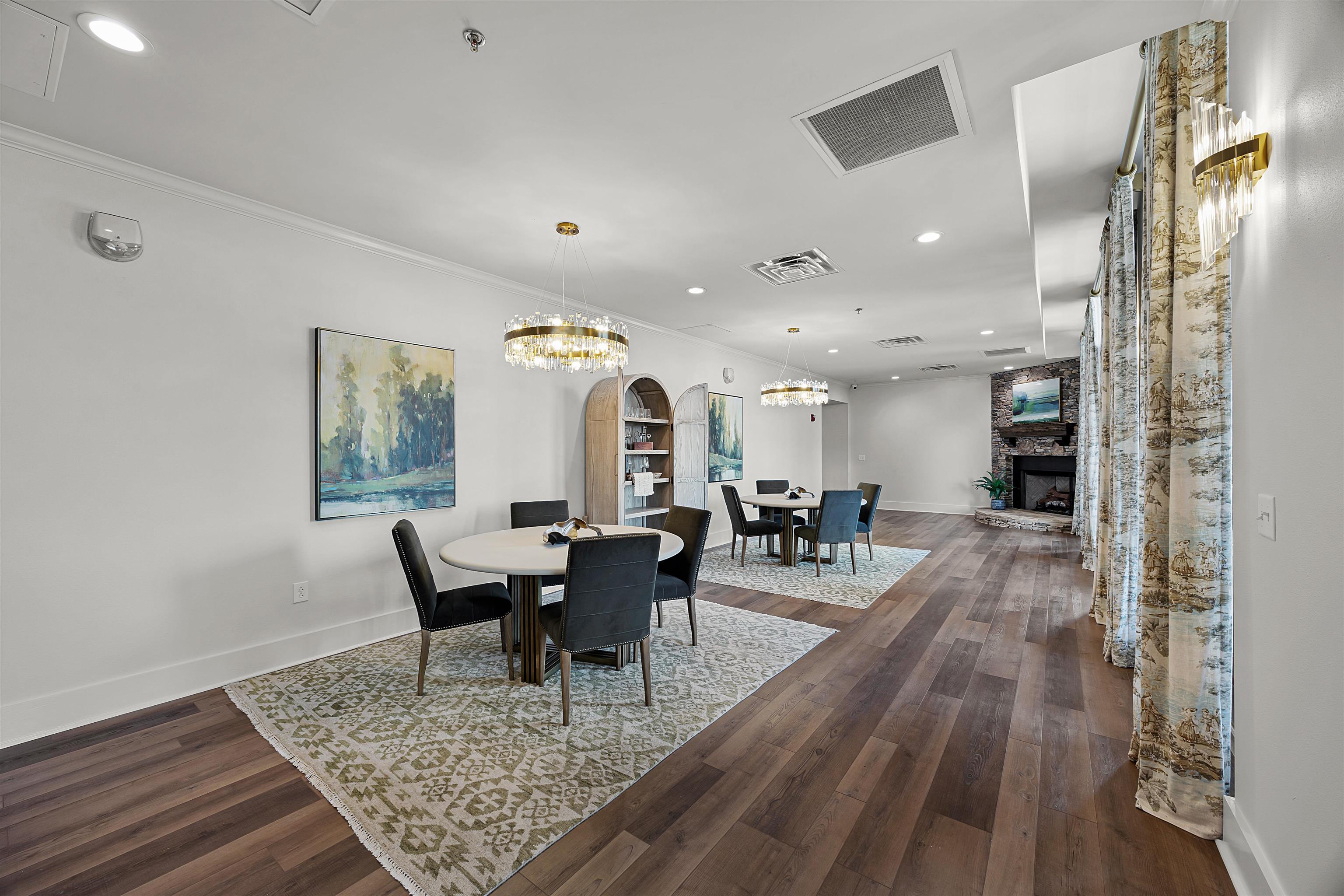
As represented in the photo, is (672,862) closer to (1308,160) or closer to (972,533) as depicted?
(1308,160)

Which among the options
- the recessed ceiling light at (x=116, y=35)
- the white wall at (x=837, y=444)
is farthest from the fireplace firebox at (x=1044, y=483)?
the recessed ceiling light at (x=116, y=35)

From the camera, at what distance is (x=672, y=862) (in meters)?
1.75

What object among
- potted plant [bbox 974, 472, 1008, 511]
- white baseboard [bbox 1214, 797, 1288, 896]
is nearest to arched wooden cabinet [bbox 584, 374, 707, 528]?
white baseboard [bbox 1214, 797, 1288, 896]

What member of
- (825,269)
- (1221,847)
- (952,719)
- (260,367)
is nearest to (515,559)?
(260,367)

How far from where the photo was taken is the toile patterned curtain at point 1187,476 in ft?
6.06

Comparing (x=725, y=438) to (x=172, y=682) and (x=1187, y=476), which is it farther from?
(x=172, y=682)

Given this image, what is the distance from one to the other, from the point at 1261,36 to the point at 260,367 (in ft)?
15.0

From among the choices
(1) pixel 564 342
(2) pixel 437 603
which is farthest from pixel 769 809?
(1) pixel 564 342

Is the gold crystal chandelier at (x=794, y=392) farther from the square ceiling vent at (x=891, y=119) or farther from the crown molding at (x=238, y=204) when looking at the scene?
the square ceiling vent at (x=891, y=119)

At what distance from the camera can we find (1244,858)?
5.31ft

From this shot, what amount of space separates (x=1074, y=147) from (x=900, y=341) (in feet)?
14.9

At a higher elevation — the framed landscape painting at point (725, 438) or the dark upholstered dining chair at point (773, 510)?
the framed landscape painting at point (725, 438)

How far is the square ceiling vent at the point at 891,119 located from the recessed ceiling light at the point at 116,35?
250 cm

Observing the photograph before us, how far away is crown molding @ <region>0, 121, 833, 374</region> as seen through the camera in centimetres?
254
